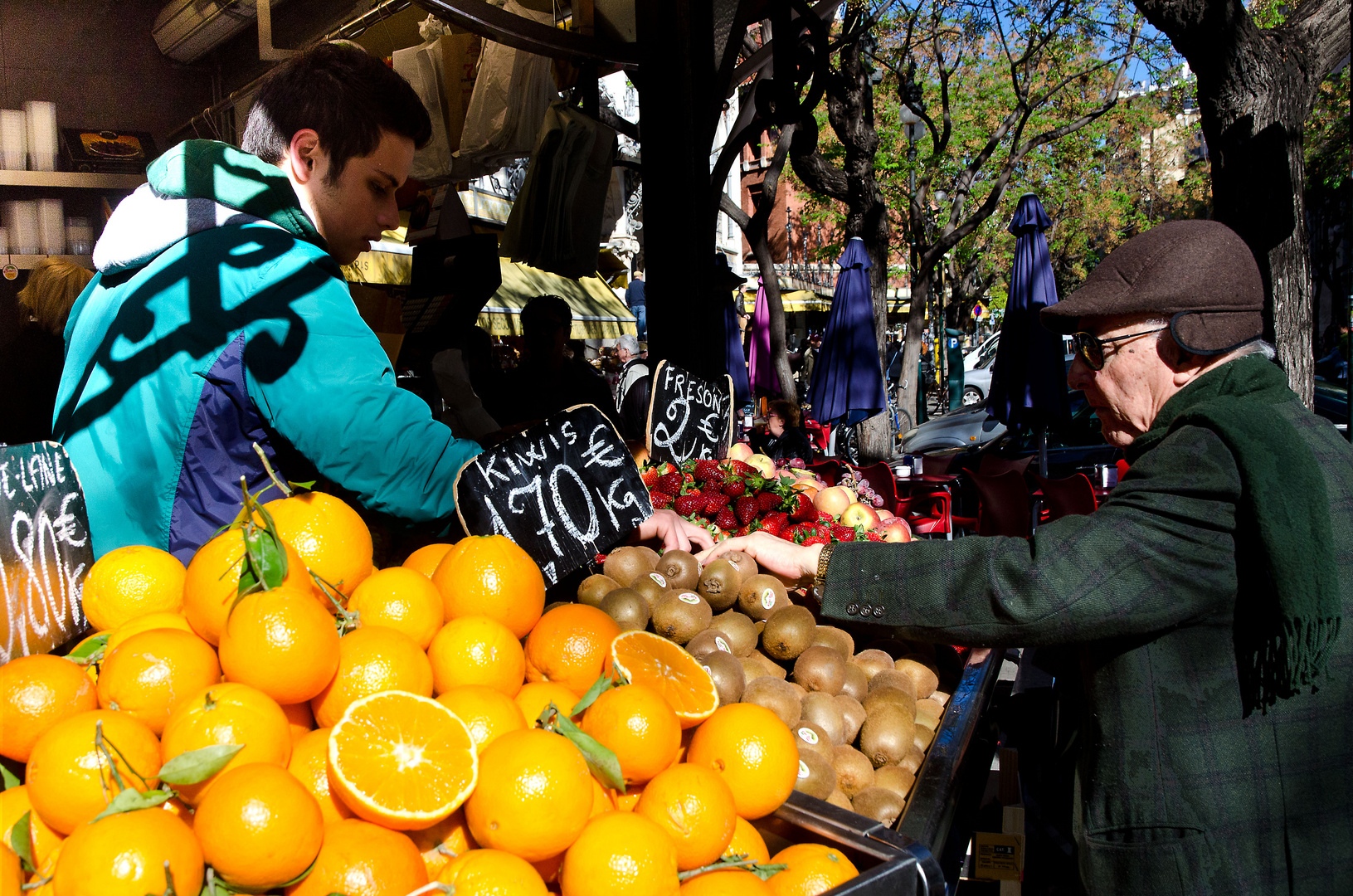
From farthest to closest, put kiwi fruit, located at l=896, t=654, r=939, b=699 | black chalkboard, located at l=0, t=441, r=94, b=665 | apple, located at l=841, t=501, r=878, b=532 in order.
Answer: apple, located at l=841, t=501, r=878, b=532 < kiwi fruit, located at l=896, t=654, r=939, b=699 < black chalkboard, located at l=0, t=441, r=94, b=665

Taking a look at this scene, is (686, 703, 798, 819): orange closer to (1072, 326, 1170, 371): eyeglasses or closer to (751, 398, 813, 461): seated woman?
(1072, 326, 1170, 371): eyeglasses

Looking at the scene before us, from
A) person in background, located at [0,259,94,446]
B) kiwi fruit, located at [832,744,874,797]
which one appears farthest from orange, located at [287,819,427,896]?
person in background, located at [0,259,94,446]

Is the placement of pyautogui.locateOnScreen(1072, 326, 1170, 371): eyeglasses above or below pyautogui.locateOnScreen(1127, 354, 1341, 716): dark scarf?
above

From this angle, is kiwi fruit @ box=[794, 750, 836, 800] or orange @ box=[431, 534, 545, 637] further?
kiwi fruit @ box=[794, 750, 836, 800]

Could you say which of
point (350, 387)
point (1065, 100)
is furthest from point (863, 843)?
point (1065, 100)

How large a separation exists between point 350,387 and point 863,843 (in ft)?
4.32

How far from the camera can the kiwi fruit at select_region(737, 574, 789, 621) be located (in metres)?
2.43

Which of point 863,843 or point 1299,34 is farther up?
Answer: point 1299,34

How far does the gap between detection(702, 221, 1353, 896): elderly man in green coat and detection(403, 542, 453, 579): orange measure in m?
1.08

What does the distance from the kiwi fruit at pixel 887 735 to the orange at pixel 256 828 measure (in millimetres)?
1413

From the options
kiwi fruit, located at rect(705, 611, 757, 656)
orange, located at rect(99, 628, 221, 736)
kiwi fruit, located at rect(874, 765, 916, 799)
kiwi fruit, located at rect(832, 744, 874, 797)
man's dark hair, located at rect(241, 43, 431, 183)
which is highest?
man's dark hair, located at rect(241, 43, 431, 183)

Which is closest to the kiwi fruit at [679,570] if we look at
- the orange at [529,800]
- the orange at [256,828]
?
the orange at [529,800]

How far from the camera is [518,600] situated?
63.1 inches

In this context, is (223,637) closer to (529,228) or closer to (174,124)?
(529,228)
